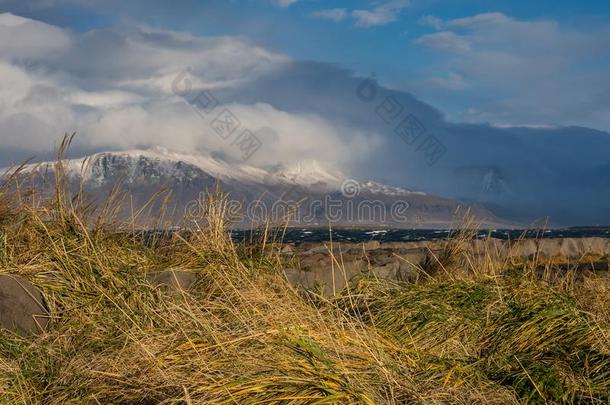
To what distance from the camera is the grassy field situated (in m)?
3.42

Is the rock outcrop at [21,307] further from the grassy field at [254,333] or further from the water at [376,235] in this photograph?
the water at [376,235]

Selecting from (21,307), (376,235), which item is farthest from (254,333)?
(376,235)

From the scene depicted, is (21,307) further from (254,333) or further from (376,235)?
(376,235)

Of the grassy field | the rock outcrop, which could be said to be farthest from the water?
the rock outcrop

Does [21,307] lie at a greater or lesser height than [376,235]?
greater

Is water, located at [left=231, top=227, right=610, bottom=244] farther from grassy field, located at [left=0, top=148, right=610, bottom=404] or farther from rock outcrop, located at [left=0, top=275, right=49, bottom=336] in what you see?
rock outcrop, located at [left=0, top=275, right=49, bottom=336]

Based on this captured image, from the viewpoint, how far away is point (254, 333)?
3607 millimetres

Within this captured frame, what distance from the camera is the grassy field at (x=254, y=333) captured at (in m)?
3.42

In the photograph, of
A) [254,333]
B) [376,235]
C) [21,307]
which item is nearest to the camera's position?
[254,333]

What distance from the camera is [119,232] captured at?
7195 mm

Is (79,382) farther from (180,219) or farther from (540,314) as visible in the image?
(180,219)

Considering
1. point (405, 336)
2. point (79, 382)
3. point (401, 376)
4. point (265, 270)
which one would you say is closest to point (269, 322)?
point (401, 376)

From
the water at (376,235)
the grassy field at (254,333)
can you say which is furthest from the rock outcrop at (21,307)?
the water at (376,235)

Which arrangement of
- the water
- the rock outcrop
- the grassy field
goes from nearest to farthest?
the grassy field < the rock outcrop < the water
